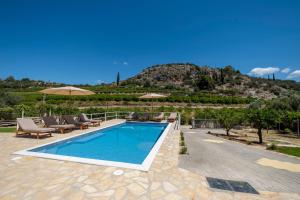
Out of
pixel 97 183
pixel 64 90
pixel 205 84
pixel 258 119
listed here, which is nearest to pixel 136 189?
pixel 97 183

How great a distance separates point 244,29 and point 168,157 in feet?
39.5

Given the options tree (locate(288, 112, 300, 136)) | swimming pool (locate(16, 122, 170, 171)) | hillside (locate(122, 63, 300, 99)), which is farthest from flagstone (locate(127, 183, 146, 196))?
hillside (locate(122, 63, 300, 99))

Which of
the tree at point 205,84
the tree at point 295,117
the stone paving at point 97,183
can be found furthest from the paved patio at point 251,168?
the tree at point 205,84

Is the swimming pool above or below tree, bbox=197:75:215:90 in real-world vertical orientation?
below

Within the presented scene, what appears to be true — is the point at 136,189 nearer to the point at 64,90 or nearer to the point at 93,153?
the point at 93,153

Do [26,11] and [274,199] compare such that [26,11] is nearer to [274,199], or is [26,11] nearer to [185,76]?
[274,199]

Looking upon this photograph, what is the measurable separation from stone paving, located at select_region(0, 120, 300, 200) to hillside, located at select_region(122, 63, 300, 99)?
1851 inches

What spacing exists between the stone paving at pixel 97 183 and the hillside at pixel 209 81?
4703 centimetres

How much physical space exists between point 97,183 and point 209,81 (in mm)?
58859

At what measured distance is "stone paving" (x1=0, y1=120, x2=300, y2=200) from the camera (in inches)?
116

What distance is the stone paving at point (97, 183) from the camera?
2.94m

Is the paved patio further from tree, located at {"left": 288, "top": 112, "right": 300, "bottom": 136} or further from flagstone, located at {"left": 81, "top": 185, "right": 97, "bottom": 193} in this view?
tree, located at {"left": 288, "top": 112, "right": 300, "bottom": 136}

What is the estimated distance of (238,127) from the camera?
47.7 ft

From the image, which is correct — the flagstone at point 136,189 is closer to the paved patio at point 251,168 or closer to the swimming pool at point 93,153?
the swimming pool at point 93,153
